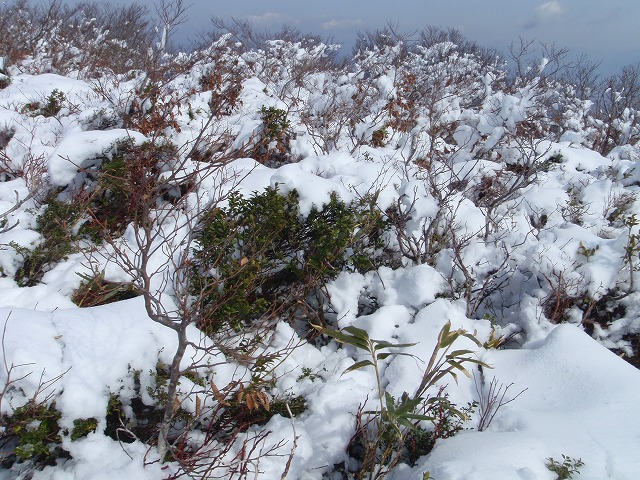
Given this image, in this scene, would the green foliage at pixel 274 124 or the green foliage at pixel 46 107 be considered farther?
the green foliage at pixel 46 107

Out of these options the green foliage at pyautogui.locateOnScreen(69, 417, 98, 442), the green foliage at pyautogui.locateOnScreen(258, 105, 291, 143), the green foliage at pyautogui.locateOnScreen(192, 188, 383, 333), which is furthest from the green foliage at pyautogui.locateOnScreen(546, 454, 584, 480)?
the green foliage at pyautogui.locateOnScreen(258, 105, 291, 143)

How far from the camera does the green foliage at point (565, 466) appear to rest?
87.6 inches

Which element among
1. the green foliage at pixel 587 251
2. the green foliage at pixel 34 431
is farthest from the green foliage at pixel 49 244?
the green foliage at pixel 587 251

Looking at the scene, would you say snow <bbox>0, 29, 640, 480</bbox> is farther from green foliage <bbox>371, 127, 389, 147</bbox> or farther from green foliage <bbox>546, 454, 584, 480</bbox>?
green foliage <bbox>371, 127, 389, 147</bbox>

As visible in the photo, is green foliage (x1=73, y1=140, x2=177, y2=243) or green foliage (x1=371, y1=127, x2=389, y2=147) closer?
green foliage (x1=73, y1=140, x2=177, y2=243)

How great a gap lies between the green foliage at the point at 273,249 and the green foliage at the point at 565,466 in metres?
2.09

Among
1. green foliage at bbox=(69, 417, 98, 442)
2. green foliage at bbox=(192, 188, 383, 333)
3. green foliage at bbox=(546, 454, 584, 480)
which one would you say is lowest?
green foliage at bbox=(546, 454, 584, 480)

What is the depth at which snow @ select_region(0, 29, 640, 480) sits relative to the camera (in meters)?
2.53

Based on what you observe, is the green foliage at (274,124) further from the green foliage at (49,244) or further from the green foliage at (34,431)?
the green foliage at (34,431)

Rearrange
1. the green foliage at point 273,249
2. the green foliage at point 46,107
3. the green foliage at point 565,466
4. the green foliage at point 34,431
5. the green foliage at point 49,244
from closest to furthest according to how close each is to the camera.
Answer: the green foliage at point 565,466 → the green foliage at point 34,431 → the green foliage at point 273,249 → the green foliage at point 49,244 → the green foliage at point 46,107

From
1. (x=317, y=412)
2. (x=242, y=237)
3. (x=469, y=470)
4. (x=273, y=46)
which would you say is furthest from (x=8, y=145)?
(x=273, y=46)

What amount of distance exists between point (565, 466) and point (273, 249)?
105 inches

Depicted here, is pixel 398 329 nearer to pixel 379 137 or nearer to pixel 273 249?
pixel 273 249

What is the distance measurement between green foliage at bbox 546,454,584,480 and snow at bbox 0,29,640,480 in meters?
0.04
